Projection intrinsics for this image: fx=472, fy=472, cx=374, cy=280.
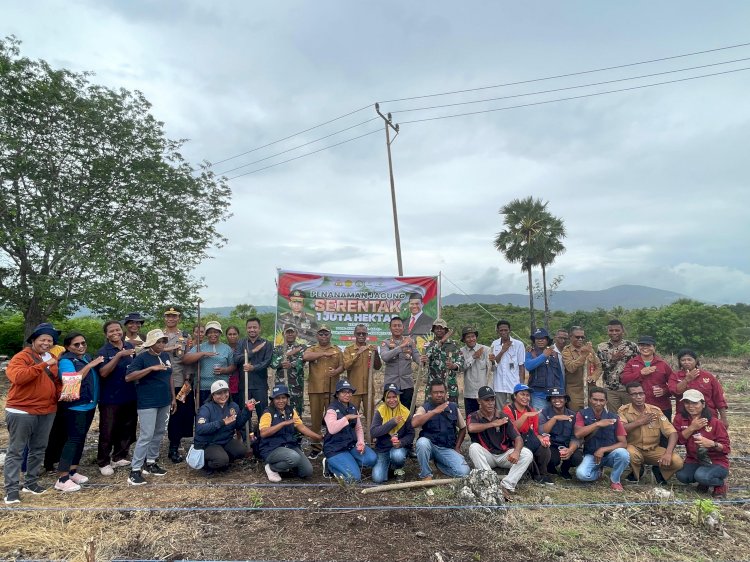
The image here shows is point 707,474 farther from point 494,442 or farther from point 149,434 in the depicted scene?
point 149,434

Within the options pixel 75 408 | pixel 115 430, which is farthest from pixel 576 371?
pixel 75 408

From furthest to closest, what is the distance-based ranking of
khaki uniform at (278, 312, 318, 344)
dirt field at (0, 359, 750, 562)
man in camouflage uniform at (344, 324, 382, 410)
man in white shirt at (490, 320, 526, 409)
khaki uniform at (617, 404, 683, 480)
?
khaki uniform at (278, 312, 318, 344)
man in camouflage uniform at (344, 324, 382, 410)
man in white shirt at (490, 320, 526, 409)
khaki uniform at (617, 404, 683, 480)
dirt field at (0, 359, 750, 562)

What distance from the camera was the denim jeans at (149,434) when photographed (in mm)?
5530

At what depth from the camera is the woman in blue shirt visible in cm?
522

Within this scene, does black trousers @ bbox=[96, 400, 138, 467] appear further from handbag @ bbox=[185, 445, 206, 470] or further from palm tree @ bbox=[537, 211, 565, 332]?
palm tree @ bbox=[537, 211, 565, 332]

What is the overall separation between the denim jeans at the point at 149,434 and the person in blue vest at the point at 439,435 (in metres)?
3.08

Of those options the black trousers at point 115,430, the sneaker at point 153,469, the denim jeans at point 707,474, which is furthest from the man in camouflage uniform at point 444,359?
the black trousers at point 115,430

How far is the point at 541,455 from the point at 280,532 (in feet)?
10.1

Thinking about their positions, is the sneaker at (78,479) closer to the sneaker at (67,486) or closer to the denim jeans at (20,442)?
the sneaker at (67,486)

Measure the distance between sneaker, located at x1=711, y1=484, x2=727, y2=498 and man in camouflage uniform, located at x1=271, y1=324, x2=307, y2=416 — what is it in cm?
509

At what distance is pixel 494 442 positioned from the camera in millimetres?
5539

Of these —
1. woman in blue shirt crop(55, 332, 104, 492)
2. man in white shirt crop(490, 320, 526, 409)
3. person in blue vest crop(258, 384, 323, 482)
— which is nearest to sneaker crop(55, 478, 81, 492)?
woman in blue shirt crop(55, 332, 104, 492)

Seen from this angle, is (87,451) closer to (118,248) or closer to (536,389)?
(536,389)

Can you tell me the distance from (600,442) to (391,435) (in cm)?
247
